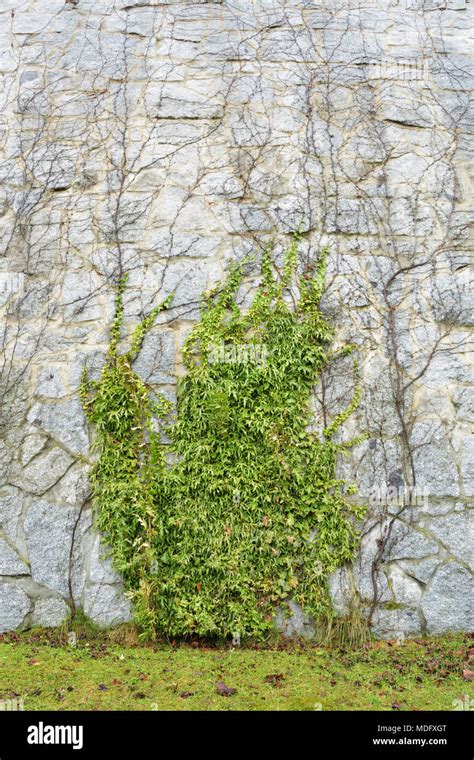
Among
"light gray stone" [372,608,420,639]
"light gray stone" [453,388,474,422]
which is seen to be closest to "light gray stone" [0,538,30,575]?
"light gray stone" [372,608,420,639]

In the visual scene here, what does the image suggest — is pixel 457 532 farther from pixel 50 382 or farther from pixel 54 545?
pixel 50 382

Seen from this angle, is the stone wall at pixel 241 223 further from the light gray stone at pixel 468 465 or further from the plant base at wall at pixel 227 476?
the plant base at wall at pixel 227 476

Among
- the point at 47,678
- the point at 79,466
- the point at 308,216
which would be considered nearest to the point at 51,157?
the point at 308,216

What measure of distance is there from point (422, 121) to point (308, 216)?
3.73 ft

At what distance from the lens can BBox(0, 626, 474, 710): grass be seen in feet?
8.57

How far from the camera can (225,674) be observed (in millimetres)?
2855

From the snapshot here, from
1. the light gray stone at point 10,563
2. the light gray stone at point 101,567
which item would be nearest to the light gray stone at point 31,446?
the light gray stone at point 10,563

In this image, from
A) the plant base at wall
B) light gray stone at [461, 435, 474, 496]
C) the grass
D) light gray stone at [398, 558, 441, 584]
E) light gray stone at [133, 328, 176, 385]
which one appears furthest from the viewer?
light gray stone at [133, 328, 176, 385]

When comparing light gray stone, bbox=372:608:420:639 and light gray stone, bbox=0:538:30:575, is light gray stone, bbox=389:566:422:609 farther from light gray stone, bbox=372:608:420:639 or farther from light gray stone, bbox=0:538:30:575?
light gray stone, bbox=0:538:30:575

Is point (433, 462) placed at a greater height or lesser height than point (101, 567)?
greater

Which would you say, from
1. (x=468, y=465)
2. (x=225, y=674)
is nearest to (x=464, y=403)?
(x=468, y=465)

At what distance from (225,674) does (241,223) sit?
Answer: 2.70 meters

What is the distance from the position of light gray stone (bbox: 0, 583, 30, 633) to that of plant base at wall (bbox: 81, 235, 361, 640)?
610 mm

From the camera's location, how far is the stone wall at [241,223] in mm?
3400
